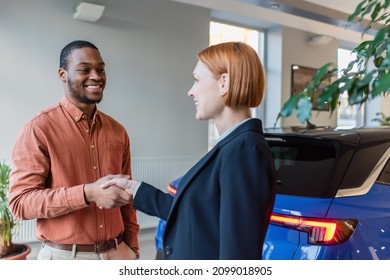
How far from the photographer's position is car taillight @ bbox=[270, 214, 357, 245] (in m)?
1.35

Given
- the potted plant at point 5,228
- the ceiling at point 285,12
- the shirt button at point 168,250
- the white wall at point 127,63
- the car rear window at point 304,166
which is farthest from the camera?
the ceiling at point 285,12

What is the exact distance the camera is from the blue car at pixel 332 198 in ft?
4.46

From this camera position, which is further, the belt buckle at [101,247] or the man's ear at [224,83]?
the belt buckle at [101,247]

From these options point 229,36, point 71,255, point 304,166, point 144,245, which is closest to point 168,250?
point 71,255

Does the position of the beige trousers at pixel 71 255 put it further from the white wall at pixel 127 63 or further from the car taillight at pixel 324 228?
the white wall at pixel 127 63

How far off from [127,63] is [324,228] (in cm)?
248

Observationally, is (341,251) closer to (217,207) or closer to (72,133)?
(217,207)

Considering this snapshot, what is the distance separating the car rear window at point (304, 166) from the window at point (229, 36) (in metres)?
2.06

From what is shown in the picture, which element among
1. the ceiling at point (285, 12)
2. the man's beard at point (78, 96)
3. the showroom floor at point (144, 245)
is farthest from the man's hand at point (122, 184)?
the ceiling at point (285, 12)

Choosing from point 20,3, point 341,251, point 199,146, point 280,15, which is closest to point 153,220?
point 199,146

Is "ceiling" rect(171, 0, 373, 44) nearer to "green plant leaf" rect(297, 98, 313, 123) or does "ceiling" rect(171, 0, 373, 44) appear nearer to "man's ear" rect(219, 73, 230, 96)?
"man's ear" rect(219, 73, 230, 96)
